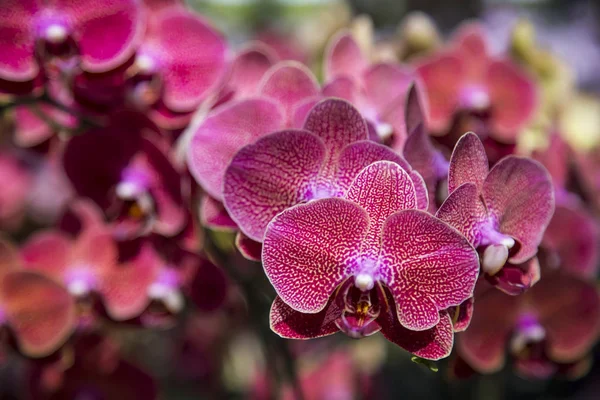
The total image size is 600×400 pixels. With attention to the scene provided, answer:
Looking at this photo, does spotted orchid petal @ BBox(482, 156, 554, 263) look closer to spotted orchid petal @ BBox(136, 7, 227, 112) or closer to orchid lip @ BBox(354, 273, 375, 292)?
orchid lip @ BBox(354, 273, 375, 292)

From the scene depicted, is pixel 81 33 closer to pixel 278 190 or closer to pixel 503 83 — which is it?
pixel 278 190

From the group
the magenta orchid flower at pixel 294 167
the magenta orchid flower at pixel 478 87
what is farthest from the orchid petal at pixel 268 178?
the magenta orchid flower at pixel 478 87

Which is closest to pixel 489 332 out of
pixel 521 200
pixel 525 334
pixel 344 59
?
pixel 525 334

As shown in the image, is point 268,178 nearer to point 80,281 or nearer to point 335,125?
point 335,125

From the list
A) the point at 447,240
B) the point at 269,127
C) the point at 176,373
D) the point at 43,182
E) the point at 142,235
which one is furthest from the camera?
the point at 43,182

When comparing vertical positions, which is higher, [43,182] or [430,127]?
[430,127]

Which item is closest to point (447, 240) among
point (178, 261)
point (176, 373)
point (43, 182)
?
point (178, 261)

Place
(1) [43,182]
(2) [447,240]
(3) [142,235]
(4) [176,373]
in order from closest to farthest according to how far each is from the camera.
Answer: (2) [447,240] → (3) [142,235] → (4) [176,373] → (1) [43,182]
